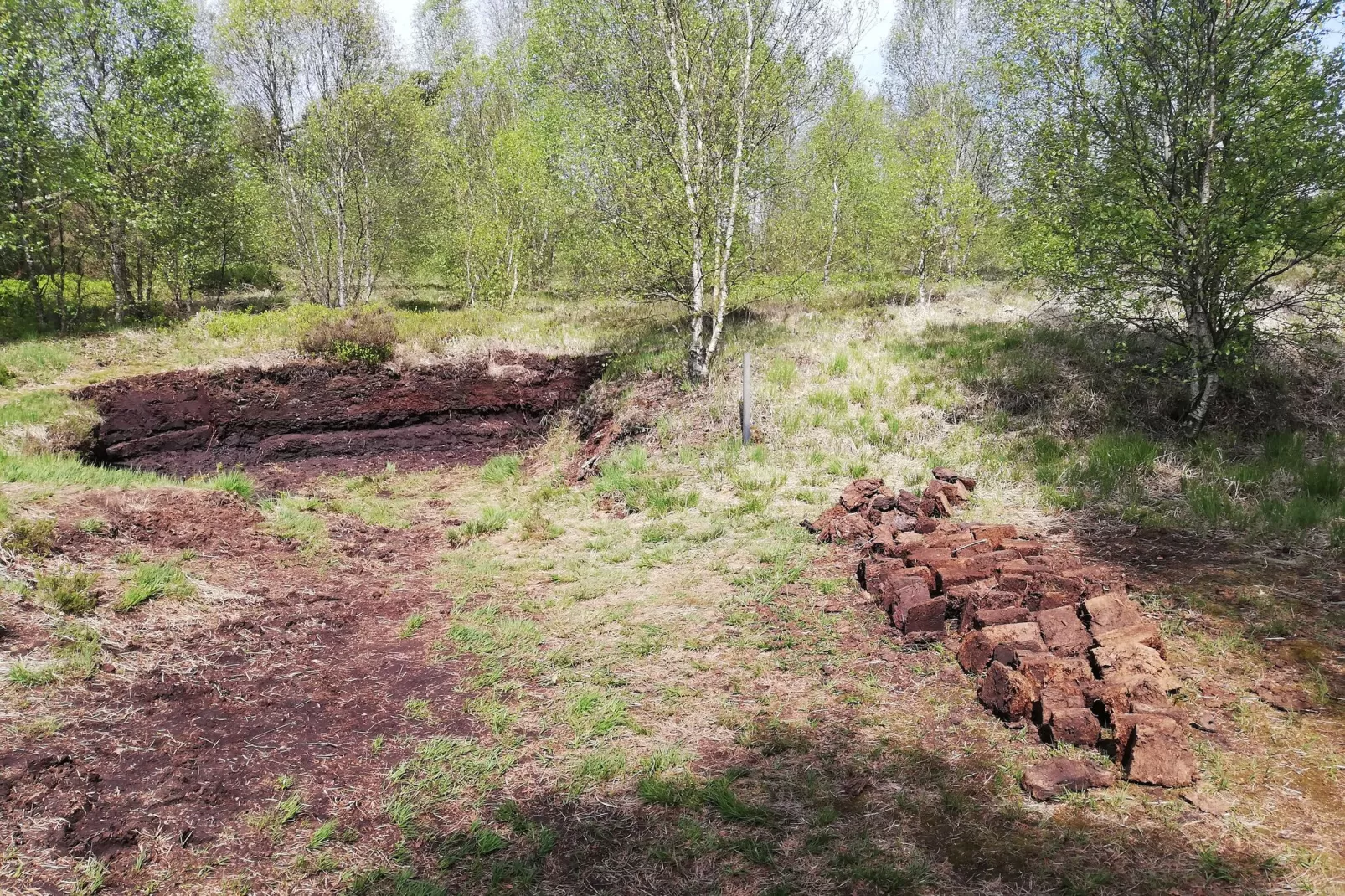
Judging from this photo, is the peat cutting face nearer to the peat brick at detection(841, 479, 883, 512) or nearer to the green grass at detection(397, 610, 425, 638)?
the green grass at detection(397, 610, 425, 638)

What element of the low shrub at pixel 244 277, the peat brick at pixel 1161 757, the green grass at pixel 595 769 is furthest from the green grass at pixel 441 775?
the low shrub at pixel 244 277

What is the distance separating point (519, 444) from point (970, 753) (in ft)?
35.9

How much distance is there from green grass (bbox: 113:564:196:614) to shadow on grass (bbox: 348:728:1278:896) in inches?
140

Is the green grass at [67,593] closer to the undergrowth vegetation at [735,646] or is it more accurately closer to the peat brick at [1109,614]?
the undergrowth vegetation at [735,646]

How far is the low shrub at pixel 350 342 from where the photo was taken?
516 inches

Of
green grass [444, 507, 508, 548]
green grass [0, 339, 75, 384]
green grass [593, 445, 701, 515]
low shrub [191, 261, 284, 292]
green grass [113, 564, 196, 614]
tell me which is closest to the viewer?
green grass [113, 564, 196, 614]

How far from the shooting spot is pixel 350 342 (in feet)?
43.4

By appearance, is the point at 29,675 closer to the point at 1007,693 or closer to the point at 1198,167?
the point at 1007,693

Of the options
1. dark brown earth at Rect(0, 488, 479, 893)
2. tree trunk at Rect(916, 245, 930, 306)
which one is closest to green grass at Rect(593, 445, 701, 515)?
dark brown earth at Rect(0, 488, 479, 893)

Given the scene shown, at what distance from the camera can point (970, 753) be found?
133 inches

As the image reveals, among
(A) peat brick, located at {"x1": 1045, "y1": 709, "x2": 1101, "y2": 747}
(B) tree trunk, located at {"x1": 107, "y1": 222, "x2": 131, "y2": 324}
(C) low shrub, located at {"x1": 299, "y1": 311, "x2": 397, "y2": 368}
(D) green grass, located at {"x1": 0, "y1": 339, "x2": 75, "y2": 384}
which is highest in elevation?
(B) tree trunk, located at {"x1": 107, "y1": 222, "x2": 131, "y2": 324}

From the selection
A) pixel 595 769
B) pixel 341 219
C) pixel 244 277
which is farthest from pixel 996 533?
pixel 244 277

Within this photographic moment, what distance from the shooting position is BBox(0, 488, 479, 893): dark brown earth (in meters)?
3.10

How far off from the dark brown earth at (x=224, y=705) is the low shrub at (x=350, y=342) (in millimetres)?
6844
